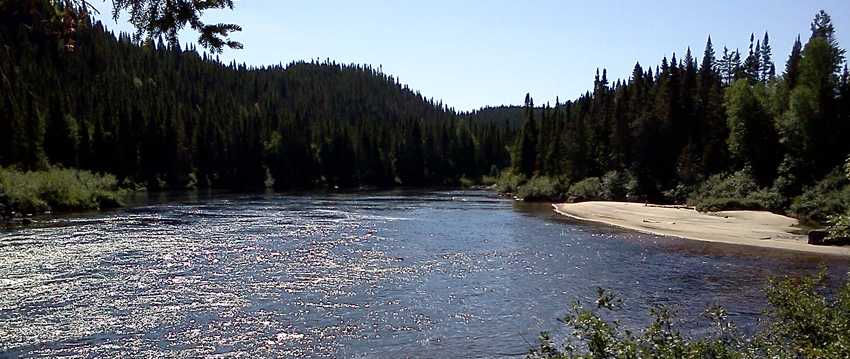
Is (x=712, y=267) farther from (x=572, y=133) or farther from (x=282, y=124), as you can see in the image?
(x=282, y=124)

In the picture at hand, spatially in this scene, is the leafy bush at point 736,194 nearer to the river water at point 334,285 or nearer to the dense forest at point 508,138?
the dense forest at point 508,138

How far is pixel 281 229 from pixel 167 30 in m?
34.4

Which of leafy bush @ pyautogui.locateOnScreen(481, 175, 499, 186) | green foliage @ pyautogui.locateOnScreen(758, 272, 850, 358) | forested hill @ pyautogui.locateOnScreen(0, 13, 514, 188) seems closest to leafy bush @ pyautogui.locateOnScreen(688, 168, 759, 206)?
green foliage @ pyautogui.locateOnScreen(758, 272, 850, 358)

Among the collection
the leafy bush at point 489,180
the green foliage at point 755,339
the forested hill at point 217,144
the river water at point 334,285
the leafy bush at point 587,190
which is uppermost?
the forested hill at point 217,144

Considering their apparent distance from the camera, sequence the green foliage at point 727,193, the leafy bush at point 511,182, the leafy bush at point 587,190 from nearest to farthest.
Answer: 1. the green foliage at point 727,193
2. the leafy bush at point 587,190
3. the leafy bush at point 511,182

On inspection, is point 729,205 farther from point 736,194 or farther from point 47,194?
point 47,194

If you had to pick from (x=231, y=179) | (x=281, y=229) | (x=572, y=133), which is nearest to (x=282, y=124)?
(x=231, y=179)

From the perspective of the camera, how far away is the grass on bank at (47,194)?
4469cm

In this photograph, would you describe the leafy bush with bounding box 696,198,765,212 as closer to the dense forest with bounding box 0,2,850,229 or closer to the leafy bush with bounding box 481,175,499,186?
the dense forest with bounding box 0,2,850,229

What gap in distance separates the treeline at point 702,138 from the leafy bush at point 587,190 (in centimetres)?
12

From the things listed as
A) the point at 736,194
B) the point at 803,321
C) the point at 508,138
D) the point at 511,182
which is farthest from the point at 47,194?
the point at 508,138

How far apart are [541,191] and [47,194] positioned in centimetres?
5268

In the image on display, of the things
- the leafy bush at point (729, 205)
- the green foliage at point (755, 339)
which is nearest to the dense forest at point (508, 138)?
the leafy bush at point (729, 205)

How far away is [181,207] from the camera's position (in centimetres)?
5681
